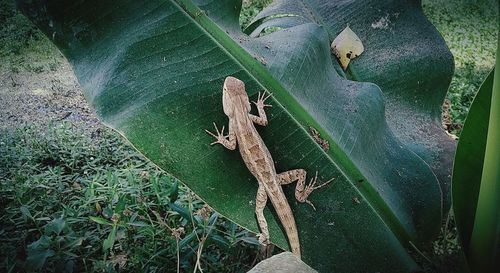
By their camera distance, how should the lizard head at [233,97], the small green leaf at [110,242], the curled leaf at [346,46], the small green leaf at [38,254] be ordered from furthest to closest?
the small green leaf at [110,242] → the small green leaf at [38,254] → the curled leaf at [346,46] → the lizard head at [233,97]

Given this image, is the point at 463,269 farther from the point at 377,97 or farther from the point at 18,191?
the point at 18,191

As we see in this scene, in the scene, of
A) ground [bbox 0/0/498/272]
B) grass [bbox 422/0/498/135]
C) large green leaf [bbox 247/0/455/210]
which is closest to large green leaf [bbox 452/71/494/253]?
ground [bbox 0/0/498/272]

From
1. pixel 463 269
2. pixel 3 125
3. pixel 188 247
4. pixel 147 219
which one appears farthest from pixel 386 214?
pixel 3 125

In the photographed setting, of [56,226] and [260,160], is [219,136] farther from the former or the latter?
[56,226]

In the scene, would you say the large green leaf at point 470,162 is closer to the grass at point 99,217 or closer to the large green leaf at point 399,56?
the large green leaf at point 399,56

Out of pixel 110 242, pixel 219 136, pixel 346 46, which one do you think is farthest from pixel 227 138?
pixel 110 242

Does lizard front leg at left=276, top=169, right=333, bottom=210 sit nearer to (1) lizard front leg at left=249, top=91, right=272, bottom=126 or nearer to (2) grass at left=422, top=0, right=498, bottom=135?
(1) lizard front leg at left=249, top=91, right=272, bottom=126

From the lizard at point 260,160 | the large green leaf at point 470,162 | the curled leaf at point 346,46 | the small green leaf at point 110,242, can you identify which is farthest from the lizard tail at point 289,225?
the small green leaf at point 110,242
